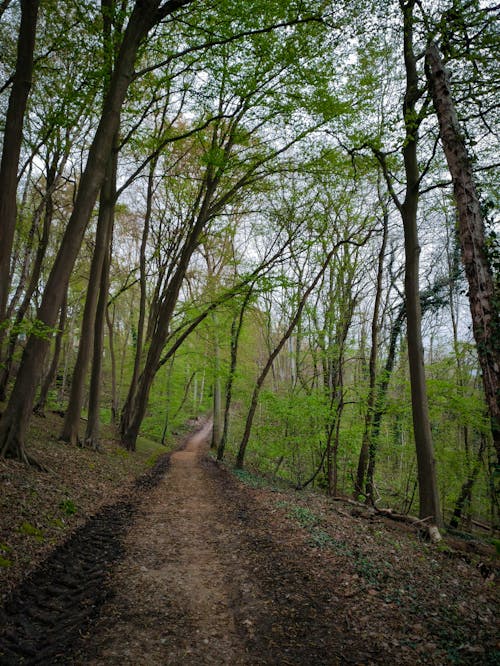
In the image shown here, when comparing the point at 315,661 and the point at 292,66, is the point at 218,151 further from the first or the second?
the point at 315,661

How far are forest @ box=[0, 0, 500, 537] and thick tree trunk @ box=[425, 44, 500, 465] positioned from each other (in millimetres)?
23

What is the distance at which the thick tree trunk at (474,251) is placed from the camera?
13.5 feet

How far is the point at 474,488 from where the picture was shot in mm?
13312

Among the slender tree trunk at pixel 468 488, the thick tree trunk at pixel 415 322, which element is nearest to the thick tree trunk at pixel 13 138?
the thick tree trunk at pixel 415 322

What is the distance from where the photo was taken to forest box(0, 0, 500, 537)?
6547 millimetres

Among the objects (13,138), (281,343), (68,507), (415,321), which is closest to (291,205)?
(281,343)

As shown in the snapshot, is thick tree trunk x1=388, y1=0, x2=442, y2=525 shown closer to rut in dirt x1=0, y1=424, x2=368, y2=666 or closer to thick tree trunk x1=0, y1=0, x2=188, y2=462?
rut in dirt x1=0, y1=424, x2=368, y2=666

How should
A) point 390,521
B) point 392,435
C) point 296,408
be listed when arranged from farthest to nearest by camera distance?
1. point 392,435
2. point 296,408
3. point 390,521

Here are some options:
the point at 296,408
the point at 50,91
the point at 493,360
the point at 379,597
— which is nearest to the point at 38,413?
the point at 296,408

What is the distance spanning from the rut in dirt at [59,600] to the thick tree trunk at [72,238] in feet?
7.82

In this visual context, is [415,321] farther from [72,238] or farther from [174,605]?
[72,238]

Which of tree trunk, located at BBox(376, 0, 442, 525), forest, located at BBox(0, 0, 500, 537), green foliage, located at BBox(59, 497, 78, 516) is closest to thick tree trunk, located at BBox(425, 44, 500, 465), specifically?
forest, located at BBox(0, 0, 500, 537)

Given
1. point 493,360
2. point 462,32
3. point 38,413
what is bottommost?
point 38,413

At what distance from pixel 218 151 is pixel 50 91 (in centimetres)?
576
